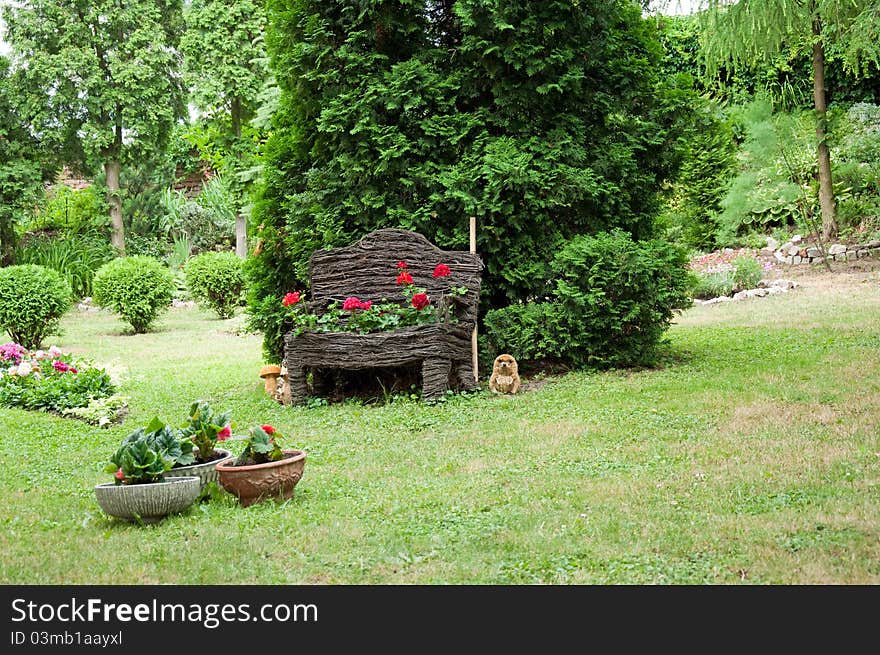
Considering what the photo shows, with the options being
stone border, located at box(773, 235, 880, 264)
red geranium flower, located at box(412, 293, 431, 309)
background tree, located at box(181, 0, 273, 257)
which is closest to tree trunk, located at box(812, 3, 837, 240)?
stone border, located at box(773, 235, 880, 264)

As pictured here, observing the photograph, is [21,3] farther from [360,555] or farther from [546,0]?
[360,555]

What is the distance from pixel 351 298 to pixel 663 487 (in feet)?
12.2

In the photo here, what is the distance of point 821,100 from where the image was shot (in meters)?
14.5

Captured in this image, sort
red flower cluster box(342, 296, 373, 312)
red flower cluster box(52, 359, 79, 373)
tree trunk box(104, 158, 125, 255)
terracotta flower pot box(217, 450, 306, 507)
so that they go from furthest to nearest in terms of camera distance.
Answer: tree trunk box(104, 158, 125, 255) < red flower cluster box(52, 359, 79, 373) < red flower cluster box(342, 296, 373, 312) < terracotta flower pot box(217, 450, 306, 507)

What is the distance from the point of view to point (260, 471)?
4.30 m

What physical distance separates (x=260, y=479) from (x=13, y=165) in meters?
18.4

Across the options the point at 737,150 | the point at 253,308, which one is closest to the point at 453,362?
the point at 253,308

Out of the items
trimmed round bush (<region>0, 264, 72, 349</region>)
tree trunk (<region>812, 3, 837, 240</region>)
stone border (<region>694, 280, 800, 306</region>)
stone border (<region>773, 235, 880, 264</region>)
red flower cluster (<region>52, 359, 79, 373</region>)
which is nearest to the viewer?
red flower cluster (<region>52, 359, 79, 373</region>)

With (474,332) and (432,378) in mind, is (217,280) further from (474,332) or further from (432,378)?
(432,378)

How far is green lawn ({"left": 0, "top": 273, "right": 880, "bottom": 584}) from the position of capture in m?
3.39

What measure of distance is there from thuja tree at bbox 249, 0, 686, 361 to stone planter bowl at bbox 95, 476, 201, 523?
449 cm

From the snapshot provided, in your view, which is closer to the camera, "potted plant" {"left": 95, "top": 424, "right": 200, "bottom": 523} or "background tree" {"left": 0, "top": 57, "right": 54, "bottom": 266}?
"potted plant" {"left": 95, "top": 424, "right": 200, "bottom": 523}

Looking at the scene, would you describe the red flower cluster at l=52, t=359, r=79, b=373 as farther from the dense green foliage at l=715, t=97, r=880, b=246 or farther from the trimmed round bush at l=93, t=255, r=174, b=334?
the dense green foliage at l=715, t=97, r=880, b=246

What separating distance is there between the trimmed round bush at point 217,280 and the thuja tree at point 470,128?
785cm
